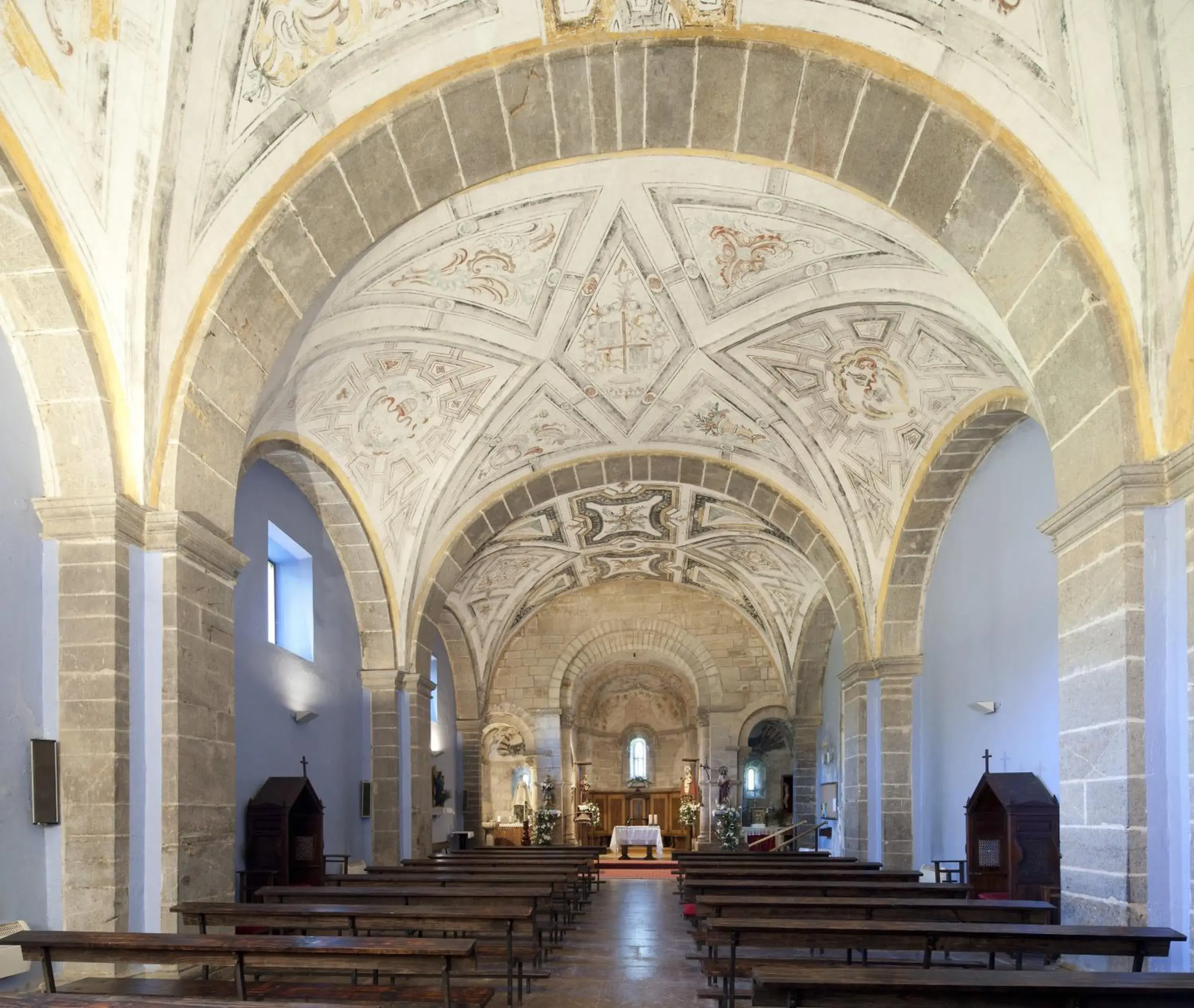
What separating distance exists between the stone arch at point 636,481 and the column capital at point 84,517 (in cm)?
789

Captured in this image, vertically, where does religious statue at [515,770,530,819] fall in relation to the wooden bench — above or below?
below

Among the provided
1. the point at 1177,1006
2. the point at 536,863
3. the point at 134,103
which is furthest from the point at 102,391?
the point at 536,863

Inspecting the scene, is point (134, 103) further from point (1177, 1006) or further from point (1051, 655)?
point (1051, 655)

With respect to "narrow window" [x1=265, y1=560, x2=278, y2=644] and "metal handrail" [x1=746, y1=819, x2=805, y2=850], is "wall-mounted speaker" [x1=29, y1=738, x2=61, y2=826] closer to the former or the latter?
"narrow window" [x1=265, y1=560, x2=278, y2=644]

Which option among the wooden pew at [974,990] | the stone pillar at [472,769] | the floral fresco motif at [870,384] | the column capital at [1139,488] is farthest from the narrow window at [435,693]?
the wooden pew at [974,990]

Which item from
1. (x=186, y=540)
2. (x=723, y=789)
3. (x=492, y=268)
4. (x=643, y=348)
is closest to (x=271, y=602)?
(x=492, y=268)

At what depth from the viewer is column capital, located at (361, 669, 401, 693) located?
13.9 m

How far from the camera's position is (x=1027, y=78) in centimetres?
622

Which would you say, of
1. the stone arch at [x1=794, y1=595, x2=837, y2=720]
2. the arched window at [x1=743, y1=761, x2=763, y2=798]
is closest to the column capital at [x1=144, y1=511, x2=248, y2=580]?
the stone arch at [x1=794, y1=595, x2=837, y2=720]

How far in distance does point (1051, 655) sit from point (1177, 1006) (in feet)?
18.0

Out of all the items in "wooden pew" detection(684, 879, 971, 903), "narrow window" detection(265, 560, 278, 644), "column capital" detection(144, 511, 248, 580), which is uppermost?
"column capital" detection(144, 511, 248, 580)

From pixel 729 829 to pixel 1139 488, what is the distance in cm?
1542

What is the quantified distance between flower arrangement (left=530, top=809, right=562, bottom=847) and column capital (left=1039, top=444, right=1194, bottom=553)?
52.1ft

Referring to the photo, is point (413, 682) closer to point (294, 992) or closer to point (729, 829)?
point (729, 829)
